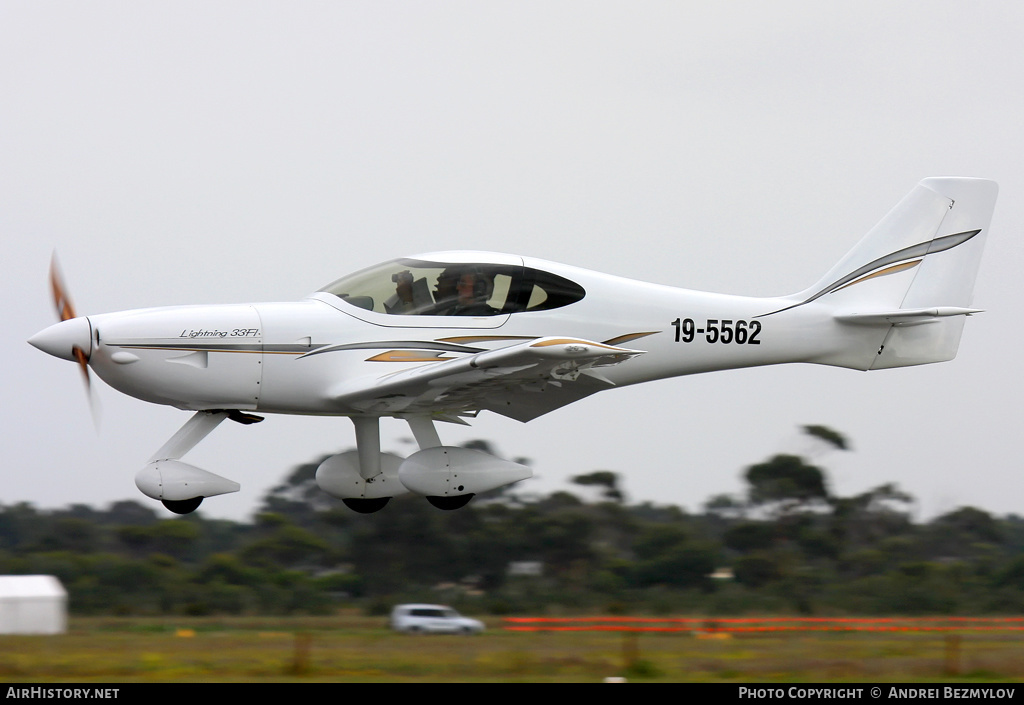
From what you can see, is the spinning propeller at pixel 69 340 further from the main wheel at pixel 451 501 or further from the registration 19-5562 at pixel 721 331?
the registration 19-5562 at pixel 721 331

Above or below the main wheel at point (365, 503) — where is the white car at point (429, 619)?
below

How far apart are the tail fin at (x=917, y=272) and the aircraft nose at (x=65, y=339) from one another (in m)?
6.62

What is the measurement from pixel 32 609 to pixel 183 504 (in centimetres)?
572

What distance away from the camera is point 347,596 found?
24.8m

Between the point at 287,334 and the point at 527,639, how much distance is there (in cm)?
336

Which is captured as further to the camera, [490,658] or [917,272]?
[917,272]

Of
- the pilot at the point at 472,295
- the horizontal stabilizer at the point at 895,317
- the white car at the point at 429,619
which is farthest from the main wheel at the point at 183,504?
the horizontal stabilizer at the point at 895,317

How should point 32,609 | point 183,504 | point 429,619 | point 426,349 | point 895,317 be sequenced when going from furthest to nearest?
point 429,619
point 32,609
point 895,317
point 426,349
point 183,504

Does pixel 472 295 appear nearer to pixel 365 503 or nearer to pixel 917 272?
pixel 365 503

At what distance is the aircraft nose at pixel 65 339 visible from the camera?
33.2 feet

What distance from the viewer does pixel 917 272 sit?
41.0 ft

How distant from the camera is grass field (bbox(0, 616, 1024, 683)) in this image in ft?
28.1

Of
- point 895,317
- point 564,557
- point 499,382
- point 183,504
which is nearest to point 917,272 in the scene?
point 895,317
